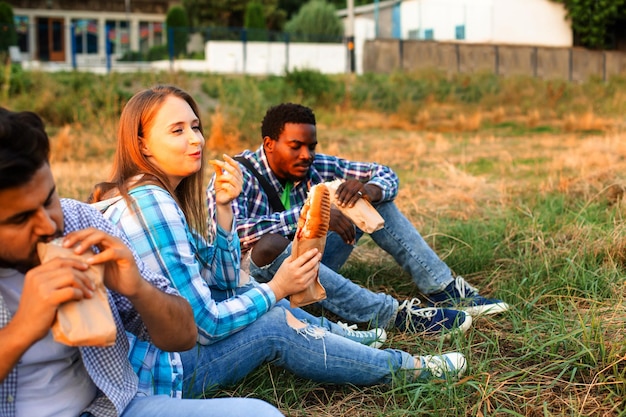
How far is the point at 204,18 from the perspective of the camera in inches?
1380

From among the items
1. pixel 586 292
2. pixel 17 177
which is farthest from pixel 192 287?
pixel 586 292

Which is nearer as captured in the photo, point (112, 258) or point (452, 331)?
point (112, 258)

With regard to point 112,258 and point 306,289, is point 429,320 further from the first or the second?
point 112,258

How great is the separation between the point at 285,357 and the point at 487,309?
1365 millimetres

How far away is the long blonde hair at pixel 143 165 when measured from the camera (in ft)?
8.05

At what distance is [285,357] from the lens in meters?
2.63

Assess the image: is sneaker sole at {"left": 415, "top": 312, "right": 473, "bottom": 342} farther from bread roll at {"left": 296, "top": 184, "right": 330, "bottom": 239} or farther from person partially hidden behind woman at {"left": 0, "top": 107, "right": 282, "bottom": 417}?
person partially hidden behind woman at {"left": 0, "top": 107, "right": 282, "bottom": 417}

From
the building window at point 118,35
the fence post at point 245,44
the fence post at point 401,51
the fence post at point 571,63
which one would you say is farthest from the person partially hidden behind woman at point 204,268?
the building window at point 118,35

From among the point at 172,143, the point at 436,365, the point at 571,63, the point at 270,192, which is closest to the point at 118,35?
the point at 571,63

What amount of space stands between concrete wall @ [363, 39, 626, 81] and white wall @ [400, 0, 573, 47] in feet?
3.69

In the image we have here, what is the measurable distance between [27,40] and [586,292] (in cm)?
3132

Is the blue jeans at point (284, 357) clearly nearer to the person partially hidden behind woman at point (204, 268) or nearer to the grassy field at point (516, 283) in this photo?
the person partially hidden behind woman at point (204, 268)

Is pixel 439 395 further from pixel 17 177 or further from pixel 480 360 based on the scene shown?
pixel 17 177

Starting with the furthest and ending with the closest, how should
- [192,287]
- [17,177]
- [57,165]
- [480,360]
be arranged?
[57,165] < [480,360] < [192,287] < [17,177]
